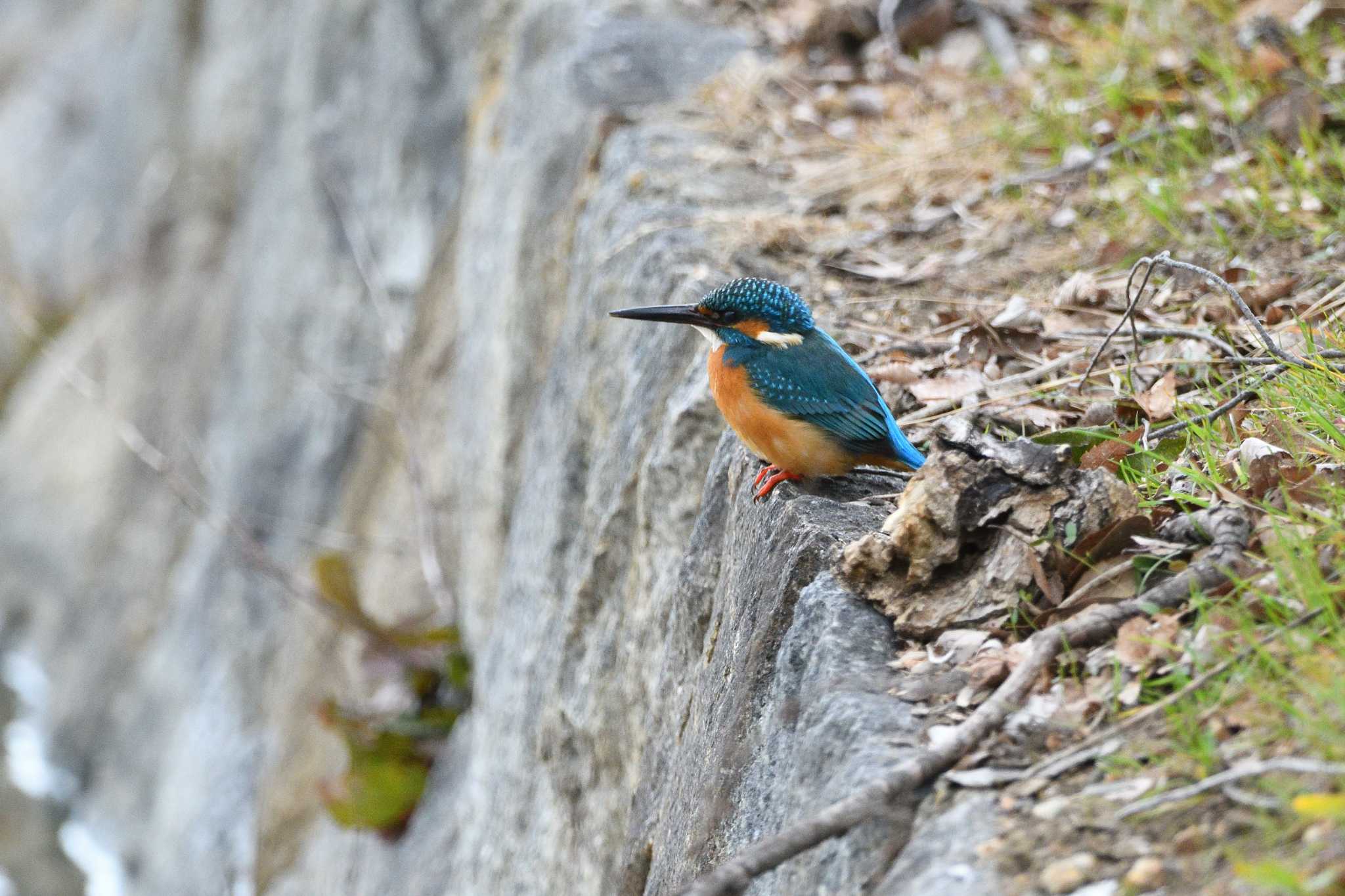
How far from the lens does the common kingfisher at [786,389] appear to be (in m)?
2.32

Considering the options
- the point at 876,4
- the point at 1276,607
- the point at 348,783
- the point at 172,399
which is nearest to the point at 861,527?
the point at 1276,607

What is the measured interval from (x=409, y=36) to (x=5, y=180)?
22.5 feet

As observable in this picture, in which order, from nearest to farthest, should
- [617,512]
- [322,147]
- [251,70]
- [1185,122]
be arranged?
1. [617,512]
2. [1185,122]
3. [322,147]
4. [251,70]

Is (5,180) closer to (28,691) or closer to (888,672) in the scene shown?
(28,691)

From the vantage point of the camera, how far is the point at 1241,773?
1319mm

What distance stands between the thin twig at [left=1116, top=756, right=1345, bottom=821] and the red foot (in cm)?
101

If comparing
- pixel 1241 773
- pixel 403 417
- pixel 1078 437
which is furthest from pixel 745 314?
pixel 403 417

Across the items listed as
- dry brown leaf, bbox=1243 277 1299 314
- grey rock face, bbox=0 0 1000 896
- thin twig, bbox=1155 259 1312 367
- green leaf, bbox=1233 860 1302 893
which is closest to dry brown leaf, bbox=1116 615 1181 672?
grey rock face, bbox=0 0 1000 896

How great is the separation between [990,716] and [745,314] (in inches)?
49.2

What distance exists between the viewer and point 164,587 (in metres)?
8.03

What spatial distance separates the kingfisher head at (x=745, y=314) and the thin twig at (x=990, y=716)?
992 millimetres

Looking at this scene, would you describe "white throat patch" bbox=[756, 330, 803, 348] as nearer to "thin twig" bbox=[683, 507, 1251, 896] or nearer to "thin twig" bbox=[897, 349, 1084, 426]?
"thin twig" bbox=[897, 349, 1084, 426]

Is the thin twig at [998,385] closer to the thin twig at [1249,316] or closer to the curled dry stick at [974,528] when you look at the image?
the thin twig at [1249,316]

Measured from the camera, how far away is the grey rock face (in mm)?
2357
